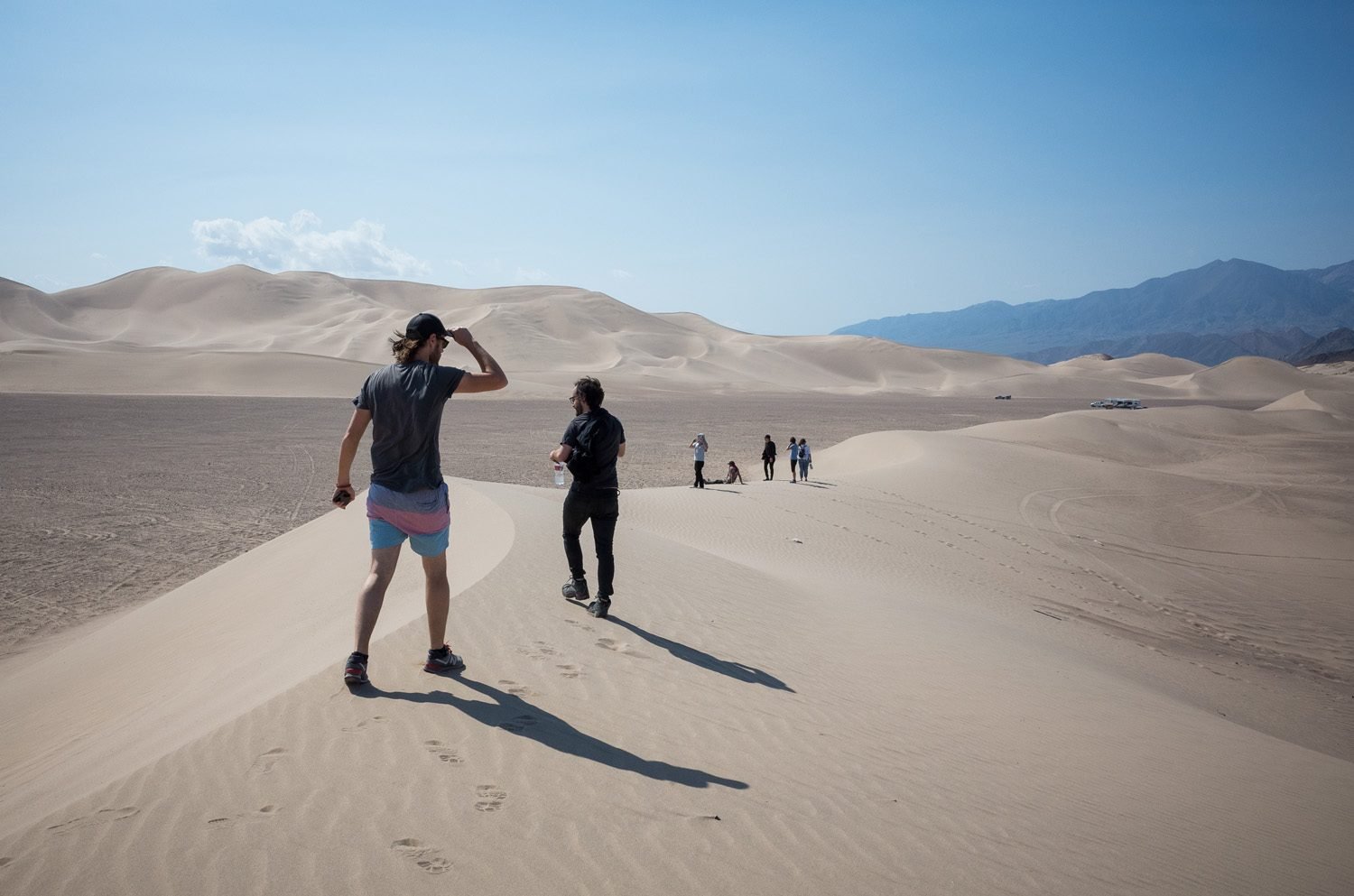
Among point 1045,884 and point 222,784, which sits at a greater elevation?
point 222,784

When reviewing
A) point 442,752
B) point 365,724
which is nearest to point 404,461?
point 365,724

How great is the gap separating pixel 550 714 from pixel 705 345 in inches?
4989

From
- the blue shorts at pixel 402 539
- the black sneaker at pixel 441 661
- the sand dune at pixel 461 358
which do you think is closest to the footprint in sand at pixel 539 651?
the black sneaker at pixel 441 661

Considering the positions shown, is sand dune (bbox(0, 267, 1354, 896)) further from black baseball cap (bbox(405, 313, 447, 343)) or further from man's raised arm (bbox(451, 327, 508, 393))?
black baseball cap (bbox(405, 313, 447, 343))

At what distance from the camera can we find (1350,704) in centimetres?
818

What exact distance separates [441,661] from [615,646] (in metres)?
1.29

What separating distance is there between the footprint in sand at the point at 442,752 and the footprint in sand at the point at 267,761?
575 millimetres

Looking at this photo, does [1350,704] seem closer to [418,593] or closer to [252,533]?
[418,593]

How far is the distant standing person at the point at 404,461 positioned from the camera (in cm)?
388

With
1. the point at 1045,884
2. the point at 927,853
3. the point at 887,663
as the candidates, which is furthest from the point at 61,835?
the point at 887,663

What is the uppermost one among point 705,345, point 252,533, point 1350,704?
point 705,345

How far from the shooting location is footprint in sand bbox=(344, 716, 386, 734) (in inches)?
139

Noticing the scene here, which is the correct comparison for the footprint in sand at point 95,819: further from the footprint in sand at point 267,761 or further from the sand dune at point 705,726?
the footprint in sand at point 267,761

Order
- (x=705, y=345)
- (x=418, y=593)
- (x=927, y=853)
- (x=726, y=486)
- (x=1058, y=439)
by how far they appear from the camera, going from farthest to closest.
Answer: (x=705, y=345) → (x=1058, y=439) → (x=726, y=486) → (x=418, y=593) → (x=927, y=853)
